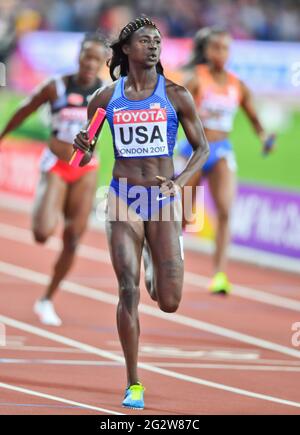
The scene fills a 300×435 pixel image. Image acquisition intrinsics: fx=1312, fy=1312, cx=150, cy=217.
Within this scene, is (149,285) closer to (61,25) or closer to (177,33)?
(177,33)

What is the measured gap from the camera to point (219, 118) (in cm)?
1416

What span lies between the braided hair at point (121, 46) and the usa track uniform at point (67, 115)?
279cm

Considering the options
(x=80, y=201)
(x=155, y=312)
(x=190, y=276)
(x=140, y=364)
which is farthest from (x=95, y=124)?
(x=190, y=276)

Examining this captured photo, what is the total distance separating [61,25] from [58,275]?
63.6ft

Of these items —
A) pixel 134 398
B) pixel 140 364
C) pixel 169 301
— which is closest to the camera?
pixel 134 398

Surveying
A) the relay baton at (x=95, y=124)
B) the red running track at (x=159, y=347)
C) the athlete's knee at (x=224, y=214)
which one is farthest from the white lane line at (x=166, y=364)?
the athlete's knee at (x=224, y=214)

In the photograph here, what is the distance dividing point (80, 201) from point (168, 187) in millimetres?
3893

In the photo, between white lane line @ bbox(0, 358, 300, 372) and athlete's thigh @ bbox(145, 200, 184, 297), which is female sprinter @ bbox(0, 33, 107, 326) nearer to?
white lane line @ bbox(0, 358, 300, 372)

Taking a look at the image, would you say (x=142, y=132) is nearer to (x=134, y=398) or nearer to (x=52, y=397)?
(x=134, y=398)

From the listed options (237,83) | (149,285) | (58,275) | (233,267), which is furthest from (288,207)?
(149,285)

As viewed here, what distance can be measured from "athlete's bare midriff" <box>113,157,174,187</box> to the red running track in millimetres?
1525

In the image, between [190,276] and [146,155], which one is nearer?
[146,155]

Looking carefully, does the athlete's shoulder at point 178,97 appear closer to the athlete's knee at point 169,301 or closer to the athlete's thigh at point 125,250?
the athlete's thigh at point 125,250

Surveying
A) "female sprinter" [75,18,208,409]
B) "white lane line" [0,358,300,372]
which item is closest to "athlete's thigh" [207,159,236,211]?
"white lane line" [0,358,300,372]
